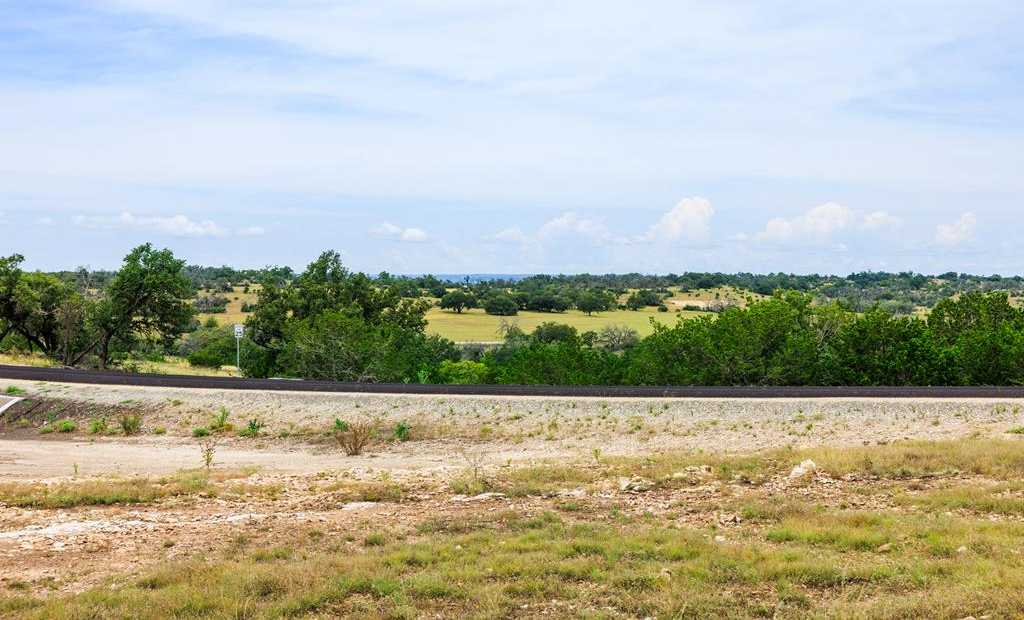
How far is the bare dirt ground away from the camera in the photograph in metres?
13.8

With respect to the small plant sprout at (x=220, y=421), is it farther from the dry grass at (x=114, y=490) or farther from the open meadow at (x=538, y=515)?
the dry grass at (x=114, y=490)

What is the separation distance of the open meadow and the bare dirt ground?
0.31 ft

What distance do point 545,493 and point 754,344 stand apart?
24.5 meters

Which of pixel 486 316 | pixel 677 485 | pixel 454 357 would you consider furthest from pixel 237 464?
pixel 486 316

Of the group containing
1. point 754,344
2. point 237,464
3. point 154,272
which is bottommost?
point 237,464

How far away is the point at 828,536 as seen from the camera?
12.4 metres

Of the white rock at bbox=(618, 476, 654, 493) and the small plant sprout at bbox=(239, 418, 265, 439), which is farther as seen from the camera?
the small plant sprout at bbox=(239, 418, 265, 439)

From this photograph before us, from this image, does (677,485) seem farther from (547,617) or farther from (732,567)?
(547,617)

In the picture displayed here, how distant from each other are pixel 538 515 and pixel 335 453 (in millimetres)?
13051

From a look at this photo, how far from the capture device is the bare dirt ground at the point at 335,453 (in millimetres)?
13805

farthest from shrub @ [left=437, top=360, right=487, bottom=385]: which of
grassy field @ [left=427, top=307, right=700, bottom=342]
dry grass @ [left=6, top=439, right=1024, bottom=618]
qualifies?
grassy field @ [left=427, top=307, right=700, bottom=342]

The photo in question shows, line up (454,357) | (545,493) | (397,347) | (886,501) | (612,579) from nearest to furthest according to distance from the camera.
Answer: (612,579) → (886,501) → (545,493) → (397,347) → (454,357)

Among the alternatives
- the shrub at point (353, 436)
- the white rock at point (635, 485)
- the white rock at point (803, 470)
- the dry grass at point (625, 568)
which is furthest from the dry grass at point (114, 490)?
the white rock at point (803, 470)

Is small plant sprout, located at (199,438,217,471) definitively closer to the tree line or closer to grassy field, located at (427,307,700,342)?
the tree line
